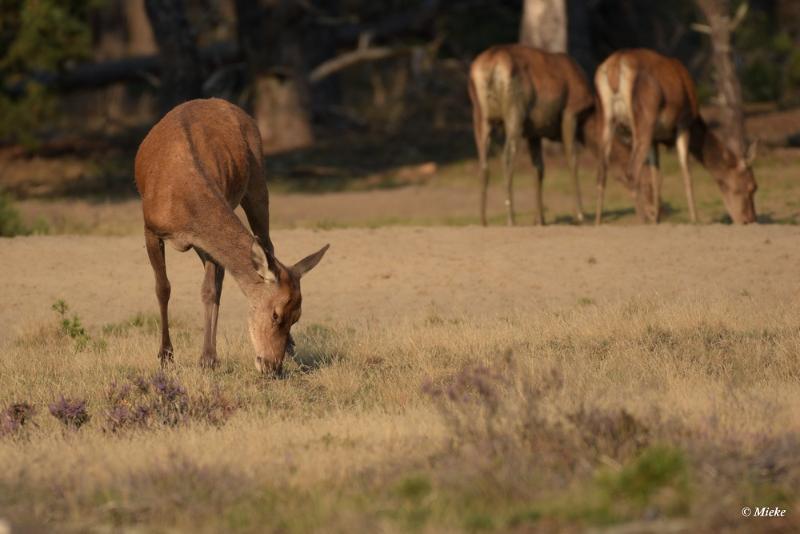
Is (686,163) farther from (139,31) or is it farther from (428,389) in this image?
(139,31)

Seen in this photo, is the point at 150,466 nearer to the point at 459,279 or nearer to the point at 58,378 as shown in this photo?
the point at 58,378

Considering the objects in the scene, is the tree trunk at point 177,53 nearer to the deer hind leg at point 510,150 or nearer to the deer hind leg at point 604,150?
the deer hind leg at point 510,150

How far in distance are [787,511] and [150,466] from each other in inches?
117

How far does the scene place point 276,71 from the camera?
27922mm

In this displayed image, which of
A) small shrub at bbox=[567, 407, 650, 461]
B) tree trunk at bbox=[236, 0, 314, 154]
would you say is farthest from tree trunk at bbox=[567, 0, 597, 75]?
small shrub at bbox=[567, 407, 650, 461]

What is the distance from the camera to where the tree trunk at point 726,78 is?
22.3 metres

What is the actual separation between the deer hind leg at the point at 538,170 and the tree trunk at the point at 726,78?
4.49 metres

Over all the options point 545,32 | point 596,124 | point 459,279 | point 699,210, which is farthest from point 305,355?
point 545,32

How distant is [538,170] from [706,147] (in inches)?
88.2

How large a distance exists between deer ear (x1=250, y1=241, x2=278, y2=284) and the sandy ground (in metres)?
2.88

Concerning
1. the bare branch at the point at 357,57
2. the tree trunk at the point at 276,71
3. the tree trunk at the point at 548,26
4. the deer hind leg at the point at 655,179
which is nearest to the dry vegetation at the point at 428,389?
the deer hind leg at the point at 655,179

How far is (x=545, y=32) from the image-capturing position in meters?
24.8

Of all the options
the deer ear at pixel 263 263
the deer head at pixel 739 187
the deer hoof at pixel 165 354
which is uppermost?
the deer ear at pixel 263 263

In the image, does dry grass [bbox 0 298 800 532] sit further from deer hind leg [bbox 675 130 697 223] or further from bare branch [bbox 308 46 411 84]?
bare branch [bbox 308 46 411 84]
